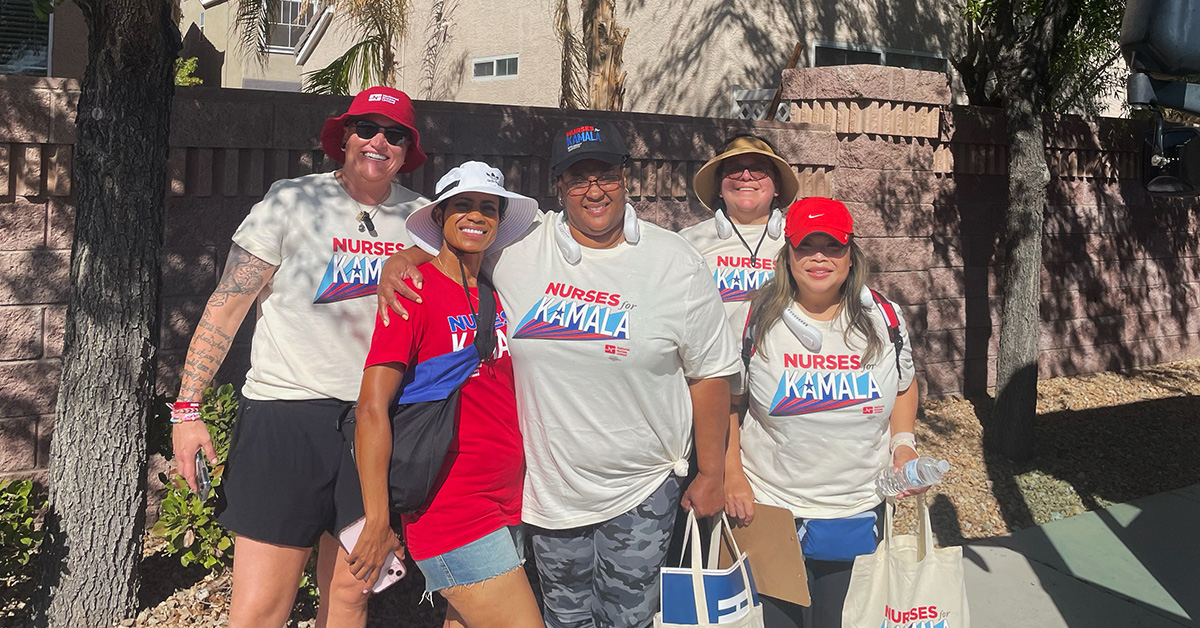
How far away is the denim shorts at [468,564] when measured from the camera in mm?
2963

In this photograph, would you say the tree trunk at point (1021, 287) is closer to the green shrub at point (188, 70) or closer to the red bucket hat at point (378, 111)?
the red bucket hat at point (378, 111)

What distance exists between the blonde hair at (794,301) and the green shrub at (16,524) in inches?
116

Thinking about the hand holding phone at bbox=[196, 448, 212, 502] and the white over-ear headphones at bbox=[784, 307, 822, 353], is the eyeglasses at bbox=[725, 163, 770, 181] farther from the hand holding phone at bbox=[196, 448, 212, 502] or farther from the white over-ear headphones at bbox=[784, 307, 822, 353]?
the hand holding phone at bbox=[196, 448, 212, 502]

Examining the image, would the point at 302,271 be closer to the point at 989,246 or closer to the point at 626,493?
the point at 626,493

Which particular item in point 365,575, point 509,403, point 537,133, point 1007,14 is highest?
point 1007,14

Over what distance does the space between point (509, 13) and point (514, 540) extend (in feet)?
35.3

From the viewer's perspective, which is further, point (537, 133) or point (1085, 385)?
point (1085, 385)

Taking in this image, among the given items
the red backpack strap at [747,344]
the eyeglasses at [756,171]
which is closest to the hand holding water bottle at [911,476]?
the red backpack strap at [747,344]

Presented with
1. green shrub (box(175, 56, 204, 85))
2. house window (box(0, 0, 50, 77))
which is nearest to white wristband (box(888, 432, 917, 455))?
house window (box(0, 0, 50, 77))

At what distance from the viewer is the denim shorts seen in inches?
117

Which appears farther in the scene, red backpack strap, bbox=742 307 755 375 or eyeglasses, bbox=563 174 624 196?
red backpack strap, bbox=742 307 755 375

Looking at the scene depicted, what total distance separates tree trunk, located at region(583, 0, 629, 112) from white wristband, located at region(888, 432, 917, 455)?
22.5 ft

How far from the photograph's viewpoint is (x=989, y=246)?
8375mm

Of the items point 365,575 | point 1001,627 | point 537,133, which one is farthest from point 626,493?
point 537,133
